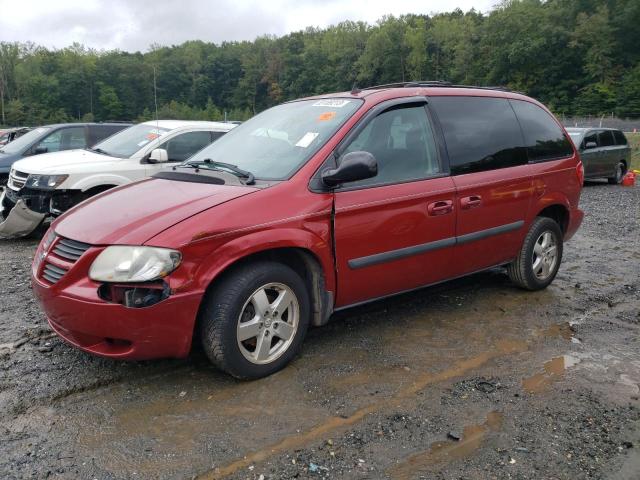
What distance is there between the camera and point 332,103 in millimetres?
4203

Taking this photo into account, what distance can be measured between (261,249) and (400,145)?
1.44m

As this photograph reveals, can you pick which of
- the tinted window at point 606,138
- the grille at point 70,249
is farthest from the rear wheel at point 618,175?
the grille at point 70,249

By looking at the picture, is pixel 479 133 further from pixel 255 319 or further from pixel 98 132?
pixel 98 132

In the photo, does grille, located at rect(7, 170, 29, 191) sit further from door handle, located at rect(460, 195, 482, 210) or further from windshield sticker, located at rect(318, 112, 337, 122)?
door handle, located at rect(460, 195, 482, 210)

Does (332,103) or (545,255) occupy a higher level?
(332,103)

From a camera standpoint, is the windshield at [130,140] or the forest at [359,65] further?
the forest at [359,65]

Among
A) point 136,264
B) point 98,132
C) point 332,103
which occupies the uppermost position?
point 98,132

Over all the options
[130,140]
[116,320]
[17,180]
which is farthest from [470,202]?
[17,180]

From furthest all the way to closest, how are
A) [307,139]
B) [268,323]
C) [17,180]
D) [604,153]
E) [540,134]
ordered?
1. [604,153]
2. [17,180]
3. [540,134]
4. [307,139]
5. [268,323]

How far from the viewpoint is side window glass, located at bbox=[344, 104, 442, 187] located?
3922mm

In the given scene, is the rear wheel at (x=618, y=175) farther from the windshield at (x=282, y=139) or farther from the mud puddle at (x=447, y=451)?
the mud puddle at (x=447, y=451)

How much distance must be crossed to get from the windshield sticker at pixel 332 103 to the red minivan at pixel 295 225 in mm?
30

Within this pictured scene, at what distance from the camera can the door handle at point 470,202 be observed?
4.32 meters

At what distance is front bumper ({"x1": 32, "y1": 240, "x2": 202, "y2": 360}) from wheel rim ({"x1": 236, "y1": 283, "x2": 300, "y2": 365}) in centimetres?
35
